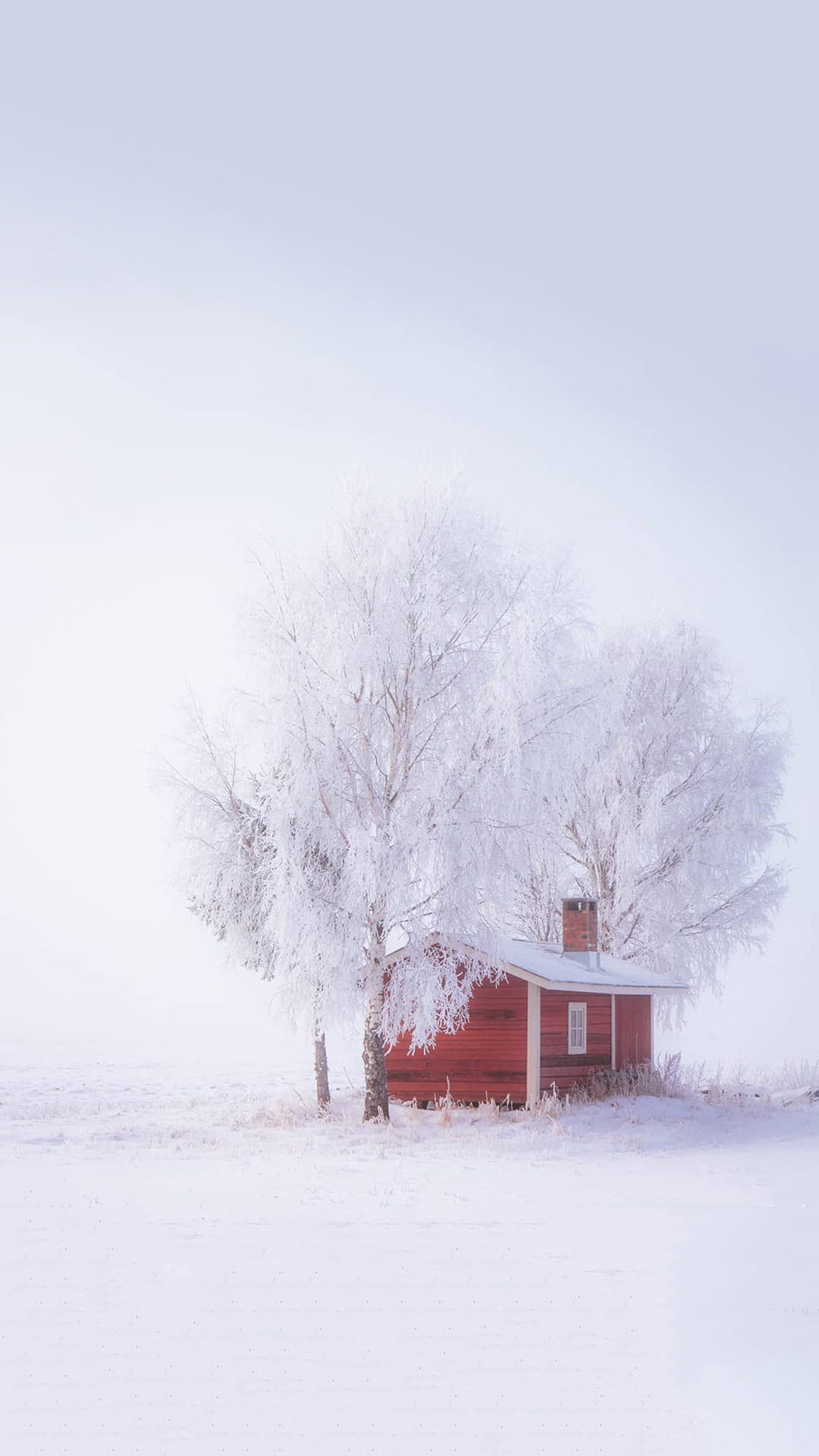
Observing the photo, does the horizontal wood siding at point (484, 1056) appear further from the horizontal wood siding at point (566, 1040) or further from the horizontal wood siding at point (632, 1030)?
the horizontal wood siding at point (632, 1030)

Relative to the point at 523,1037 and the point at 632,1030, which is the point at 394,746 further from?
the point at 632,1030

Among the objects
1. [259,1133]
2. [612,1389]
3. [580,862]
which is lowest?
[259,1133]

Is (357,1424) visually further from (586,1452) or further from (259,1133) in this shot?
(259,1133)

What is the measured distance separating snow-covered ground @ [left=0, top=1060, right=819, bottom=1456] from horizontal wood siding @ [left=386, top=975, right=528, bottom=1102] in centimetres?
533

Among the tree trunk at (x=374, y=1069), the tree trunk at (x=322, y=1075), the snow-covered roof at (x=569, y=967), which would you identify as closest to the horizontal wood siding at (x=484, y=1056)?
the snow-covered roof at (x=569, y=967)

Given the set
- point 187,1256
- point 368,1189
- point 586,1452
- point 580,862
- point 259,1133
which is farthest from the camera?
point 580,862

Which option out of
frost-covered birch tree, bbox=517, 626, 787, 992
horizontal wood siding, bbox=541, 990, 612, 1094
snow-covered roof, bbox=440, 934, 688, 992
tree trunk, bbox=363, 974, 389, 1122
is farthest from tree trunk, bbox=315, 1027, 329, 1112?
frost-covered birch tree, bbox=517, 626, 787, 992

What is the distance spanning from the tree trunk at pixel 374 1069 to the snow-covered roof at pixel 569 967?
7.18ft

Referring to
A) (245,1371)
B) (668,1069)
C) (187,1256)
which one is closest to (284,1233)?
(187,1256)

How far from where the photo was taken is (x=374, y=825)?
77.1ft

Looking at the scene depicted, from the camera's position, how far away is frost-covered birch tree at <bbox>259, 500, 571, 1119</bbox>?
2273 cm

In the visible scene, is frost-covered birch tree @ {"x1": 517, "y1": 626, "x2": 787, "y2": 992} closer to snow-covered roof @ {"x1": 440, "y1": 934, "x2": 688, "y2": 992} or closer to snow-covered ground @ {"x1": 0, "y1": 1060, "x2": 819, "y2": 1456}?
snow-covered roof @ {"x1": 440, "y1": 934, "x2": 688, "y2": 992}

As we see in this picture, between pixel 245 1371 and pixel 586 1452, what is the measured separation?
2.21 m

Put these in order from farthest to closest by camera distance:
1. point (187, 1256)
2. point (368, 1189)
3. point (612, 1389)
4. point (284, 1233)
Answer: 1. point (368, 1189)
2. point (284, 1233)
3. point (187, 1256)
4. point (612, 1389)
